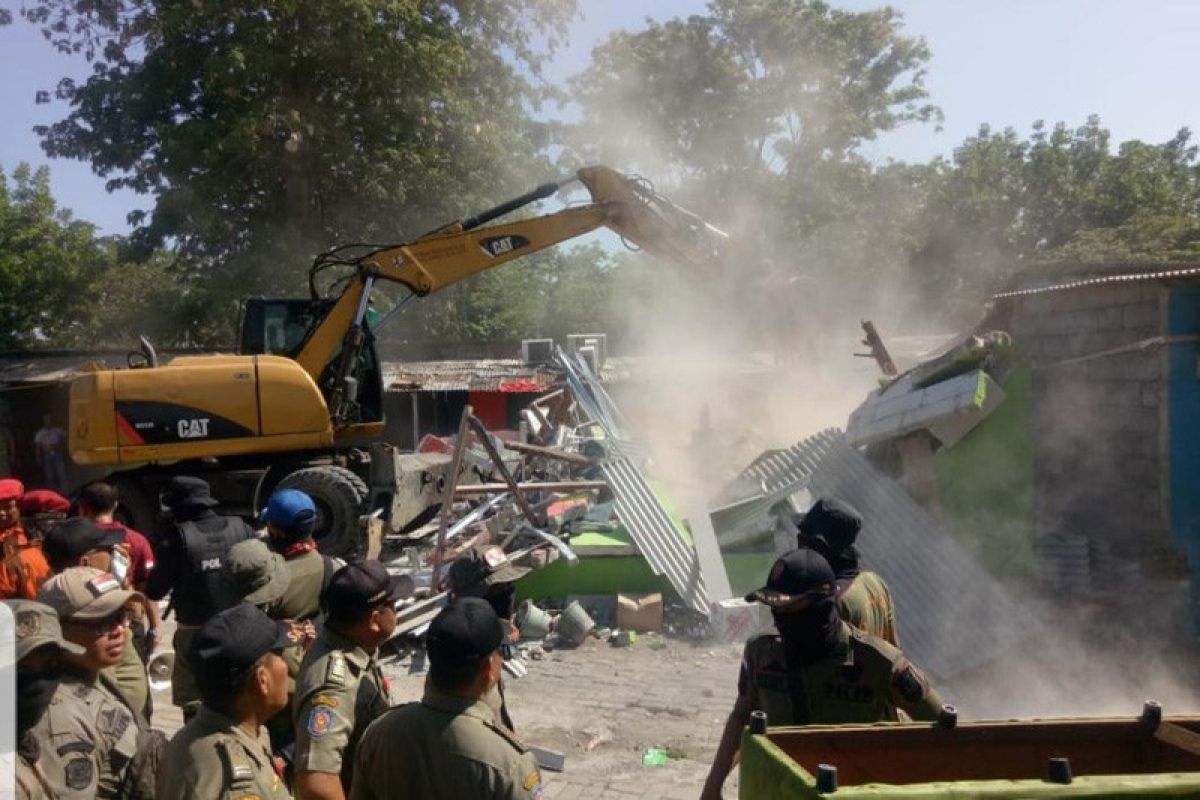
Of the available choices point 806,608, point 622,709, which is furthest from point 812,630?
point 622,709

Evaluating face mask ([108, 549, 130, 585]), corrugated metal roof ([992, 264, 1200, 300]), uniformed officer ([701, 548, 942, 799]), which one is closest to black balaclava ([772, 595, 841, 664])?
uniformed officer ([701, 548, 942, 799])

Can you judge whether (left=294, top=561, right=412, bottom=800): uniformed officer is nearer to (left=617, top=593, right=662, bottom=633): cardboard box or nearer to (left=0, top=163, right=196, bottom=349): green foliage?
(left=617, top=593, right=662, bottom=633): cardboard box

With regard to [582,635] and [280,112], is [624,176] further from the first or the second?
[280,112]

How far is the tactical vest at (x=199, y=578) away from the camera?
442 cm

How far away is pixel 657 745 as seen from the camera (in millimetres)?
5656

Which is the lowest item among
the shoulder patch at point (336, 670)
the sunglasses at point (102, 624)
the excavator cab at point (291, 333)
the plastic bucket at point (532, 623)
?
the plastic bucket at point (532, 623)

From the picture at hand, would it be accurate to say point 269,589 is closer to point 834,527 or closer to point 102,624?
point 102,624

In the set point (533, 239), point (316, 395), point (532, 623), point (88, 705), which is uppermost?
point (533, 239)

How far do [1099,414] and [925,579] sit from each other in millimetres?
1977

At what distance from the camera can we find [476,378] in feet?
63.0

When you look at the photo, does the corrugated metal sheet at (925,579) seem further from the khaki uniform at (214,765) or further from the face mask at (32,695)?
the face mask at (32,695)

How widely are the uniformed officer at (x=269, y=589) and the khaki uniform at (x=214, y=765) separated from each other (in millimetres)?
1218

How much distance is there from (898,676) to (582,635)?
4.78 meters

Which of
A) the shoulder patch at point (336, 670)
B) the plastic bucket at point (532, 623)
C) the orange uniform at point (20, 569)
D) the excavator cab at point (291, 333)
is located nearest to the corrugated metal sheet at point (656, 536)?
the plastic bucket at point (532, 623)
